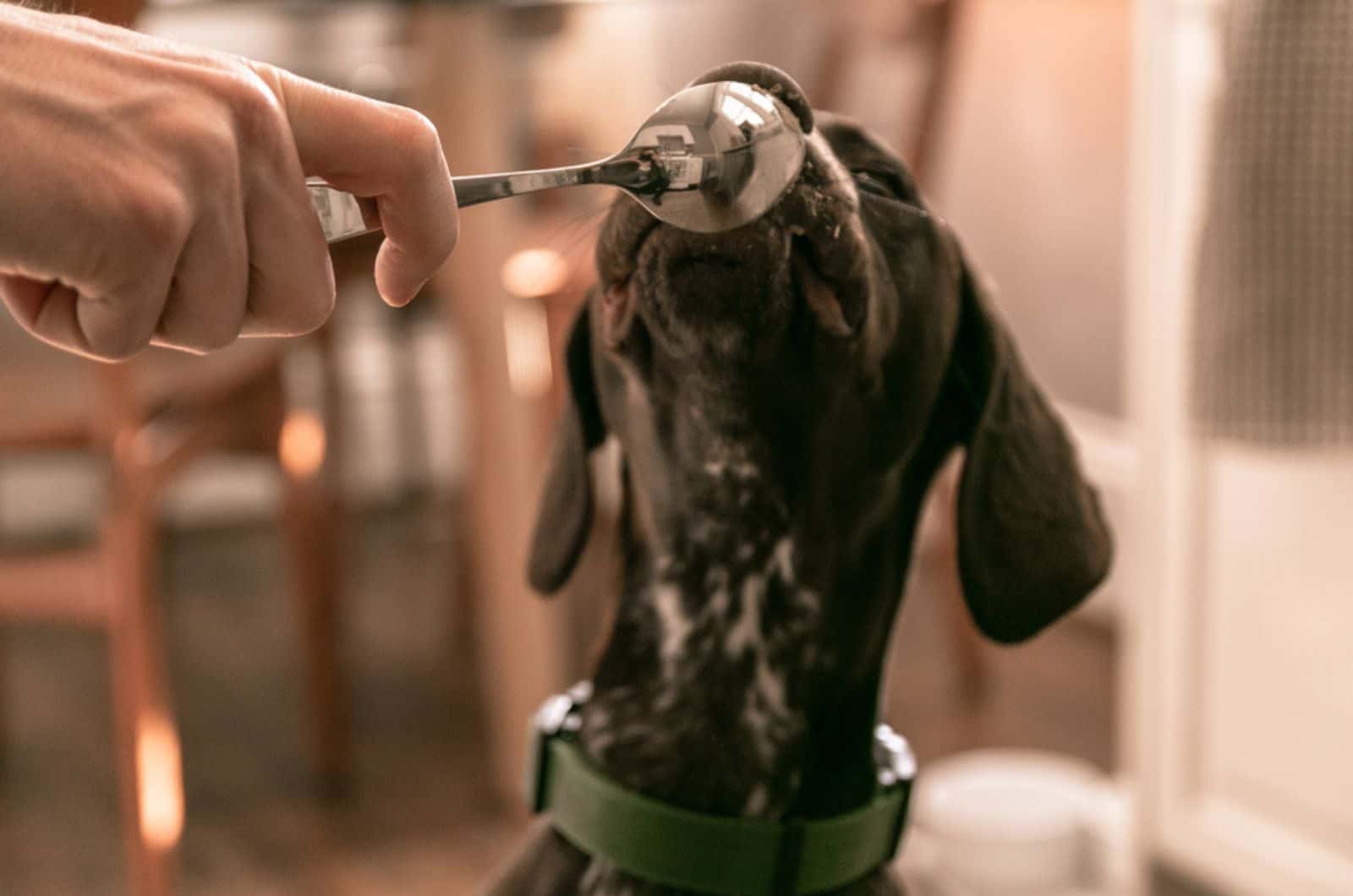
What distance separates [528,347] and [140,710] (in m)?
0.84

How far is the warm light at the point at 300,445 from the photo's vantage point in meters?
2.36

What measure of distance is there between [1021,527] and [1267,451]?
2.88 ft

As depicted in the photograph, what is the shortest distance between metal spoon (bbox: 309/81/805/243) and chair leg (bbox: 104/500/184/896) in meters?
1.20

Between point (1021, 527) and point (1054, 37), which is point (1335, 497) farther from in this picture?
point (1054, 37)

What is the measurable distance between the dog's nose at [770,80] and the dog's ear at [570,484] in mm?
269

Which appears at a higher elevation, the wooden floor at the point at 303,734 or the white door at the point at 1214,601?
the white door at the point at 1214,601

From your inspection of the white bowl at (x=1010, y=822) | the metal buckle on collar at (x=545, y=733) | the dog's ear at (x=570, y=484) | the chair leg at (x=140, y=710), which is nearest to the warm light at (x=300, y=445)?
the chair leg at (x=140, y=710)

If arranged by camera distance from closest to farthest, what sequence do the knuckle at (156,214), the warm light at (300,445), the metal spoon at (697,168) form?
the knuckle at (156,214), the metal spoon at (697,168), the warm light at (300,445)

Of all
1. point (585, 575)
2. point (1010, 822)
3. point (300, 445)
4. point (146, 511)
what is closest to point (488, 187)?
point (146, 511)

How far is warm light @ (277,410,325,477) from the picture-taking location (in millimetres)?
2363

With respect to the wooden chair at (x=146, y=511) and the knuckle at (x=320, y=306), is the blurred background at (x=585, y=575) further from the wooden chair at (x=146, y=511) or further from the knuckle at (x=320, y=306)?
the knuckle at (x=320, y=306)

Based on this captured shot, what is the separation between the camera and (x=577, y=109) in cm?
324

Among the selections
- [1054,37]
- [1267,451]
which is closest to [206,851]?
[1267,451]

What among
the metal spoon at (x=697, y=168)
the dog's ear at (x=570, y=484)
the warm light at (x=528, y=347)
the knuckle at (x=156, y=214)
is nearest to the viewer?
the knuckle at (x=156, y=214)
